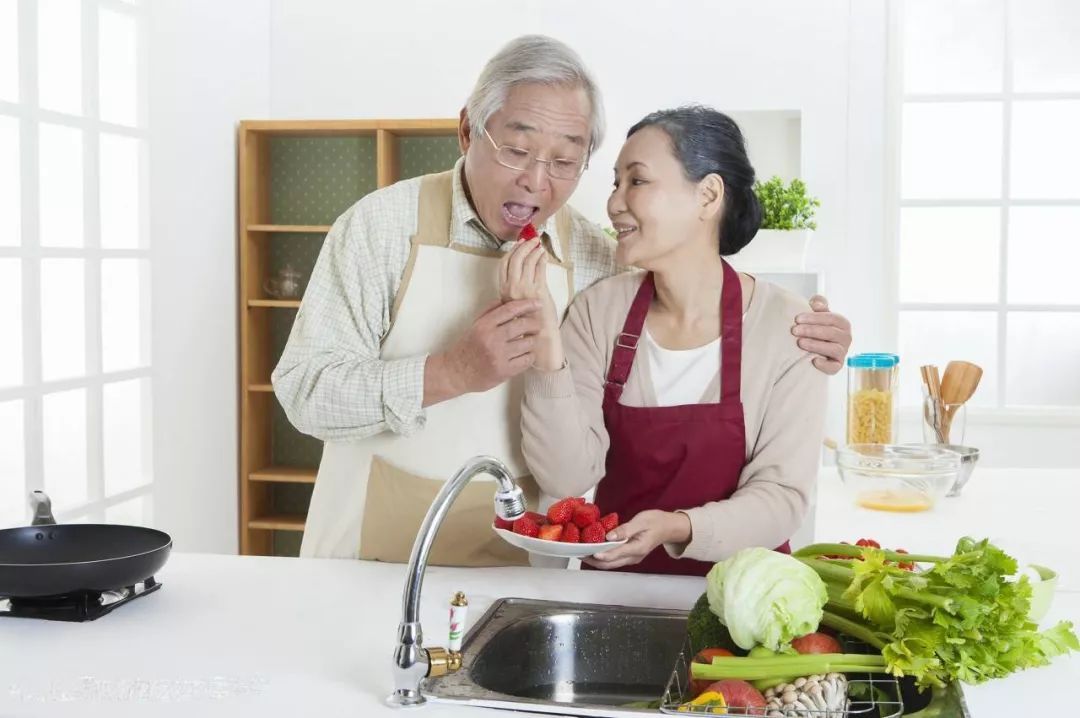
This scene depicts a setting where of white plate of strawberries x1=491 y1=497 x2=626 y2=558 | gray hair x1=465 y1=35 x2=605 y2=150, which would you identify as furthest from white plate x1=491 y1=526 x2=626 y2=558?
gray hair x1=465 y1=35 x2=605 y2=150

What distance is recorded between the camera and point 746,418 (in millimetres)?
2318

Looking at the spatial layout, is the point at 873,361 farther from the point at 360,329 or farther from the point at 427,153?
the point at 427,153

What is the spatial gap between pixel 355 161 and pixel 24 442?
2.28 m

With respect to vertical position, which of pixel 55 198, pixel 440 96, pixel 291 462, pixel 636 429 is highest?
pixel 440 96

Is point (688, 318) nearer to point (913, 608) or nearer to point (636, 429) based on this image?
point (636, 429)

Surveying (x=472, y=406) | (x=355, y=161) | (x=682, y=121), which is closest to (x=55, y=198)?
(x=355, y=161)

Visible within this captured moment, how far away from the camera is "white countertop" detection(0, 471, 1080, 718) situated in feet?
5.19

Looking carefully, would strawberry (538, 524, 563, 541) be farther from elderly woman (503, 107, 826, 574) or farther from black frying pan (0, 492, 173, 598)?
black frying pan (0, 492, 173, 598)

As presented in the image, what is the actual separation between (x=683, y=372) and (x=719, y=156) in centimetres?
47

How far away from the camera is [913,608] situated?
1.56 meters

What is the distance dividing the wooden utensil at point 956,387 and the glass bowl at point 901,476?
26cm

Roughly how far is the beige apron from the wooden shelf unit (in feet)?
9.67

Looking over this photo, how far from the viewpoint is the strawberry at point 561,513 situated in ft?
6.44

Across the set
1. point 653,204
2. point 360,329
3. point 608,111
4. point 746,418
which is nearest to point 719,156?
point 653,204
